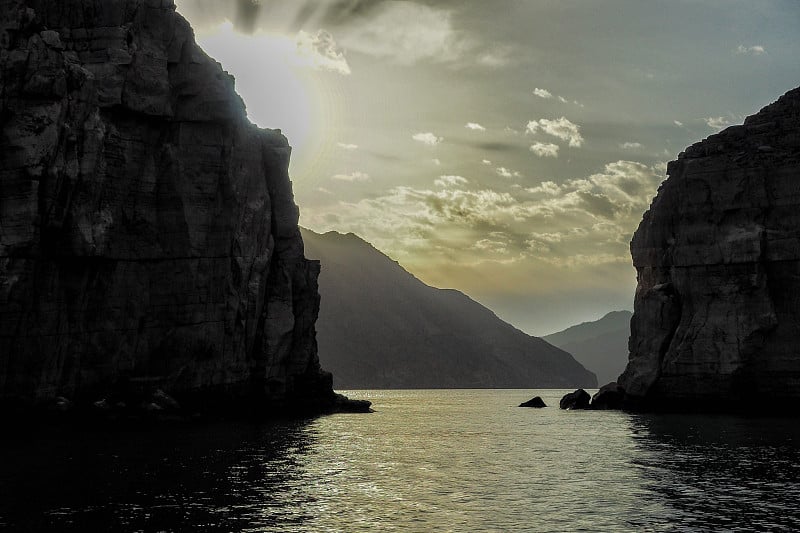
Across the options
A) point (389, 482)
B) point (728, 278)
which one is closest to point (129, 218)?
point (389, 482)

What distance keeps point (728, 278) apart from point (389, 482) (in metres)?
71.9

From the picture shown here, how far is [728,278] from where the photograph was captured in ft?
319

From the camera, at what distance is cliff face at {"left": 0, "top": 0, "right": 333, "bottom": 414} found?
202 feet

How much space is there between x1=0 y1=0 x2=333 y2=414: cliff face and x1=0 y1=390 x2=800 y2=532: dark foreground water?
11344 millimetres

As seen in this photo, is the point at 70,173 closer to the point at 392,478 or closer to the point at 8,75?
the point at 8,75

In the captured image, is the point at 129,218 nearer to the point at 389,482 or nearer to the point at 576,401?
the point at 389,482

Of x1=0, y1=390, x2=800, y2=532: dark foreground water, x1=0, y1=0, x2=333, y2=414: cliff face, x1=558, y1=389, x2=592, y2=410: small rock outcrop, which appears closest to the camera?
x1=0, y1=390, x2=800, y2=532: dark foreground water

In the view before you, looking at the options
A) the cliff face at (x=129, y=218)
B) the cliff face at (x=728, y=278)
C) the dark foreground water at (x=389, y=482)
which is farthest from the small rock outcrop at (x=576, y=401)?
the dark foreground water at (x=389, y=482)

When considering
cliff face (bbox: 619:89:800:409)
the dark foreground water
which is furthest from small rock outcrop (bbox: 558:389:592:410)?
the dark foreground water

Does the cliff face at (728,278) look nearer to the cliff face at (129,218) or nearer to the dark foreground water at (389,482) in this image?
the dark foreground water at (389,482)

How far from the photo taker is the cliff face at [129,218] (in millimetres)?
61625

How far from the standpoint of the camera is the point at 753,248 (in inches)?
3748

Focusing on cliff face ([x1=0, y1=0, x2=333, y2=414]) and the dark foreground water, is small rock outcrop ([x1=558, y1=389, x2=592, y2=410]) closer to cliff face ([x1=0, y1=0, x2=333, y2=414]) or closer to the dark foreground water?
cliff face ([x1=0, y1=0, x2=333, y2=414])

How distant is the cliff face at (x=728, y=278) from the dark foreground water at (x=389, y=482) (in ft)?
81.6
